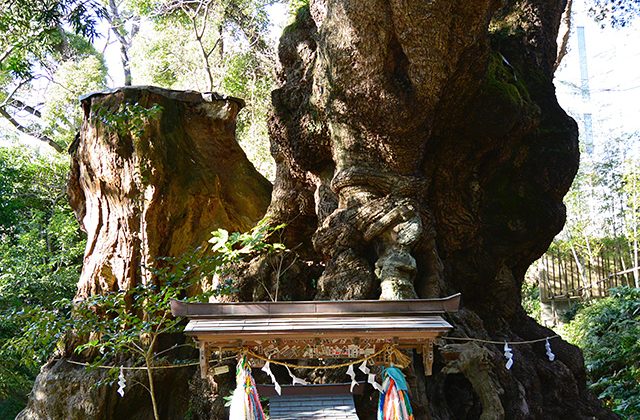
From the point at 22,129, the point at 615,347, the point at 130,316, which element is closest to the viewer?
the point at 130,316

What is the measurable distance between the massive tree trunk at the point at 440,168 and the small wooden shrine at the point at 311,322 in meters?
1.18

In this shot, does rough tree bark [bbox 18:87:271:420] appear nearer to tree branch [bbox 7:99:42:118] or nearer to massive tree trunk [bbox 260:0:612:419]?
massive tree trunk [bbox 260:0:612:419]

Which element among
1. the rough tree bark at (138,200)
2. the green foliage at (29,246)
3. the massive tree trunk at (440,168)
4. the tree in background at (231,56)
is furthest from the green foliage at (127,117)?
the tree in background at (231,56)

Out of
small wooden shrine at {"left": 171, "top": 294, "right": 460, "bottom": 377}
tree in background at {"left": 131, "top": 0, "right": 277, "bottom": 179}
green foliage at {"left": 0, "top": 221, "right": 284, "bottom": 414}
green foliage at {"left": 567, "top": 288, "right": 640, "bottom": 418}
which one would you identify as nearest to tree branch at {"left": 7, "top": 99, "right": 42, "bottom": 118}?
tree in background at {"left": 131, "top": 0, "right": 277, "bottom": 179}

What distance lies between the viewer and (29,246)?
39.4 feet

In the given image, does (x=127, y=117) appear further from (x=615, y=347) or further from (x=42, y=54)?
(x=615, y=347)

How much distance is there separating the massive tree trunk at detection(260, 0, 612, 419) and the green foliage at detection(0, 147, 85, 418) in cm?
533

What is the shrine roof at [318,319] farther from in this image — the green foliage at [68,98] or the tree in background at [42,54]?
the green foliage at [68,98]

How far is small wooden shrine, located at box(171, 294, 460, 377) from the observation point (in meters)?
4.94

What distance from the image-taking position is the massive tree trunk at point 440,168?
670cm

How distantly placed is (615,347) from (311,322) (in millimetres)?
9379

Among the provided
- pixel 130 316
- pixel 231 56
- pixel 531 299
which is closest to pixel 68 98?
pixel 231 56

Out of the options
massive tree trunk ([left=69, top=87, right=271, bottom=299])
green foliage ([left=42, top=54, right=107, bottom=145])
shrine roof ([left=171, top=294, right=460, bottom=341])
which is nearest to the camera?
shrine roof ([left=171, top=294, right=460, bottom=341])

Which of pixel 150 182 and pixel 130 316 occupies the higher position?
pixel 150 182
